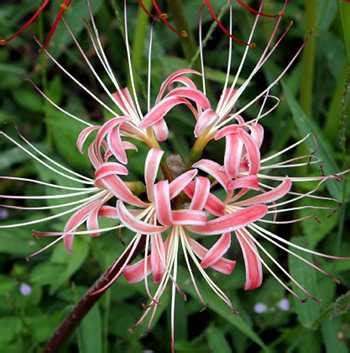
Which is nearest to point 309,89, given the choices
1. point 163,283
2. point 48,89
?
point 48,89

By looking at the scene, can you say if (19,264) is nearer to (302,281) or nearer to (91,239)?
(91,239)

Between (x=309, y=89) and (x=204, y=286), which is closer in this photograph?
(x=204, y=286)

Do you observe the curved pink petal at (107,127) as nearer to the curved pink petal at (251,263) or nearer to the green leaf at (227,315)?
the curved pink petal at (251,263)

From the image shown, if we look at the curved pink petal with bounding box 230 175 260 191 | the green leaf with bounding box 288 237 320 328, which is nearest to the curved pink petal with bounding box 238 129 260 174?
the curved pink petal with bounding box 230 175 260 191

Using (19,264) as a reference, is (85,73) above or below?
above

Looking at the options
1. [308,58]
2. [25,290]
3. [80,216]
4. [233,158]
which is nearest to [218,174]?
[233,158]

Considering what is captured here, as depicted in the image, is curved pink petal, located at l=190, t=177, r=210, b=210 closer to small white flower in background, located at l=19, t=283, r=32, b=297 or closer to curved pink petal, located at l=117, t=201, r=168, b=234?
curved pink petal, located at l=117, t=201, r=168, b=234
